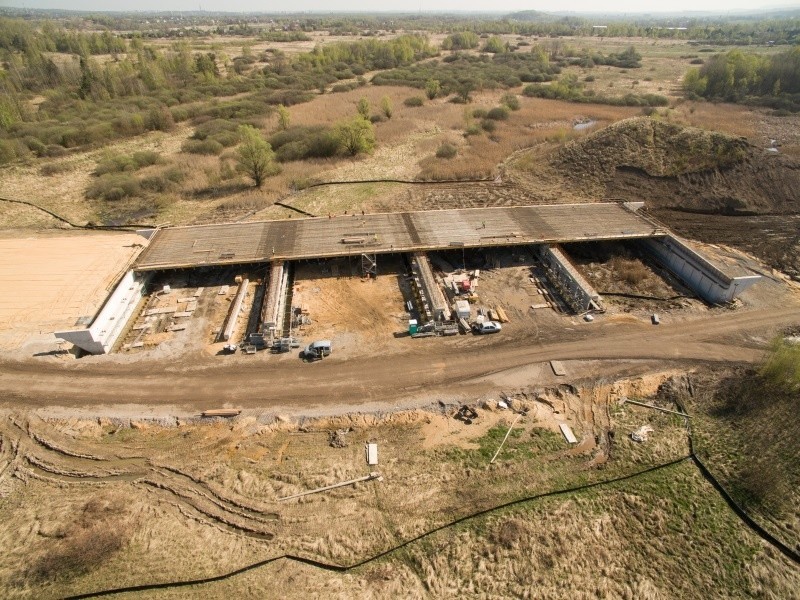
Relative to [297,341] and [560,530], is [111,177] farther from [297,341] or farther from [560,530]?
[560,530]

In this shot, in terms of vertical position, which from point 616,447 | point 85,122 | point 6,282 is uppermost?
point 85,122

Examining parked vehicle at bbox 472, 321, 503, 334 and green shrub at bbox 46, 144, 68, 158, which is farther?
green shrub at bbox 46, 144, 68, 158

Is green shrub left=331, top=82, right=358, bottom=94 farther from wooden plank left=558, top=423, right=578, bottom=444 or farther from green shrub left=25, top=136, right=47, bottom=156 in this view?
wooden plank left=558, top=423, right=578, bottom=444

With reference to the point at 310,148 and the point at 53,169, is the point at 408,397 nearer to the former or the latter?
the point at 310,148

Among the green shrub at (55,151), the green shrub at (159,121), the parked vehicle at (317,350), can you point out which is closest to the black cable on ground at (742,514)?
the parked vehicle at (317,350)

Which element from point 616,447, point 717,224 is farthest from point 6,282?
point 717,224

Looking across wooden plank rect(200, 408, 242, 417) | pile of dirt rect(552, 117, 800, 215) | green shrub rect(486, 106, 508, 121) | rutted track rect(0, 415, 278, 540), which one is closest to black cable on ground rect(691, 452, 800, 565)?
rutted track rect(0, 415, 278, 540)

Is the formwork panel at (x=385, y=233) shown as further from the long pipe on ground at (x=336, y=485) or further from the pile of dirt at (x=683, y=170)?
the long pipe on ground at (x=336, y=485)
